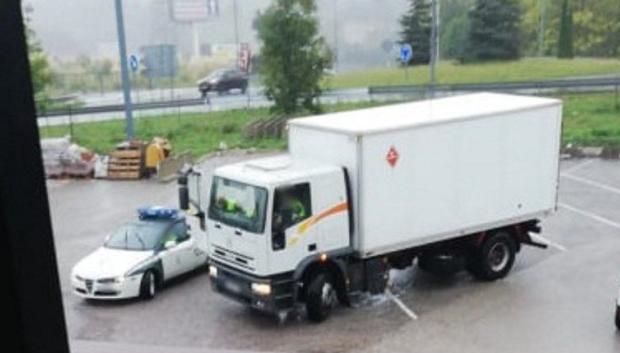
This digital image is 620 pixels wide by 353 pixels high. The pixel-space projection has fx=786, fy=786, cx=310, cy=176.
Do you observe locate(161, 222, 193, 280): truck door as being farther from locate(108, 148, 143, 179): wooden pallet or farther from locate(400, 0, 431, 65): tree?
locate(400, 0, 431, 65): tree

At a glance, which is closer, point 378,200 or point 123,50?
point 378,200

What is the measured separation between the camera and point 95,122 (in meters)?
22.8

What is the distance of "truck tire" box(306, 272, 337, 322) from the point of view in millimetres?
7707

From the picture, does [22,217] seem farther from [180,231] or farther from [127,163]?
[127,163]

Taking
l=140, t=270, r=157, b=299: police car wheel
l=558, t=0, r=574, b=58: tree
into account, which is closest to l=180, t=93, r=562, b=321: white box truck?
l=140, t=270, r=157, b=299: police car wheel

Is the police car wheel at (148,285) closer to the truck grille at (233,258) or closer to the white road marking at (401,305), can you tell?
the truck grille at (233,258)

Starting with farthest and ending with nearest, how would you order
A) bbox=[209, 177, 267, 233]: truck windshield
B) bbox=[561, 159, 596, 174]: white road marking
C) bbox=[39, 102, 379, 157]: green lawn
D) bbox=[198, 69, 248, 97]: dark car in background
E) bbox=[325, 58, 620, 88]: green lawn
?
bbox=[198, 69, 248, 97]: dark car in background
bbox=[325, 58, 620, 88]: green lawn
bbox=[39, 102, 379, 157]: green lawn
bbox=[561, 159, 596, 174]: white road marking
bbox=[209, 177, 267, 233]: truck windshield

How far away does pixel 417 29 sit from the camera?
2542 centimetres

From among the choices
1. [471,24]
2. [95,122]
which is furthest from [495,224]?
[471,24]

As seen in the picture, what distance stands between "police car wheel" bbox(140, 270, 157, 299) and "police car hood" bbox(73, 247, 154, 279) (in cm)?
18

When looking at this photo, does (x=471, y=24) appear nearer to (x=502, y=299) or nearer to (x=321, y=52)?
(x=321, y=52)

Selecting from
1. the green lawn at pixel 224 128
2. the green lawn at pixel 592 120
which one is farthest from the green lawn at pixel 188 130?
the green lawn at pixel 592 120

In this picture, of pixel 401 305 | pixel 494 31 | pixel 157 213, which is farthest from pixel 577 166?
pixel 494 31

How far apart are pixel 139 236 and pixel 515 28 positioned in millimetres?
20315
